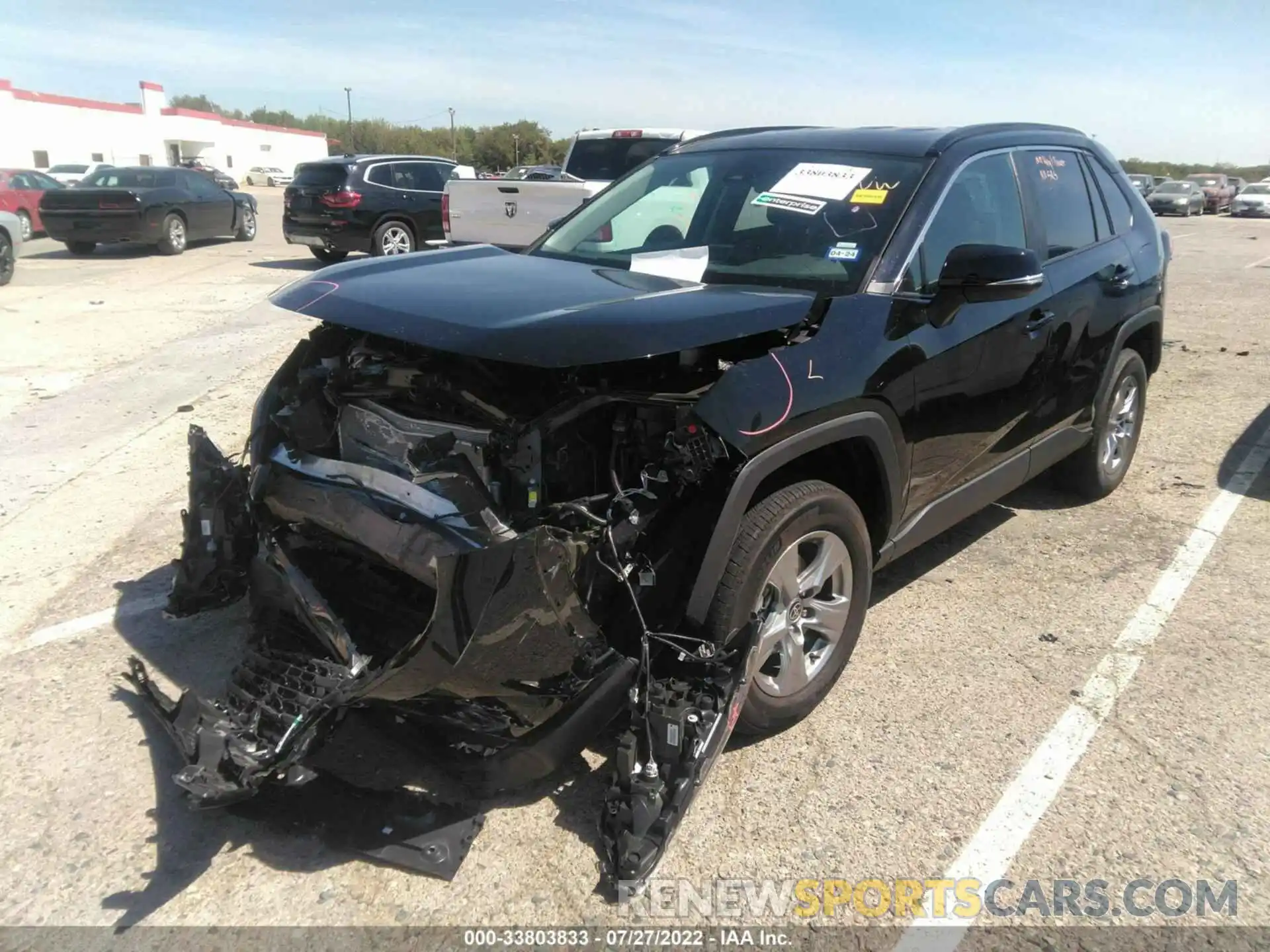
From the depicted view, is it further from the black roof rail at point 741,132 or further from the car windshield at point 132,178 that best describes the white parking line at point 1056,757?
the car windshield at point 132,178

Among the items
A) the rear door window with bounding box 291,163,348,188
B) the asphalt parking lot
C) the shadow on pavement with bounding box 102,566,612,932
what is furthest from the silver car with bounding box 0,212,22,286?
the shadow on pavement with bounding box 102,566,612,932

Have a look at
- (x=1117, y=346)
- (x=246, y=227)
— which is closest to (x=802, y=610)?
(x=1117, y=346)

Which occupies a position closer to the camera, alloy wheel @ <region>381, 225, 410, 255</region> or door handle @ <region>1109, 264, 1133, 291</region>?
door handle @ <region>1109, 264, 1133, 291</region>

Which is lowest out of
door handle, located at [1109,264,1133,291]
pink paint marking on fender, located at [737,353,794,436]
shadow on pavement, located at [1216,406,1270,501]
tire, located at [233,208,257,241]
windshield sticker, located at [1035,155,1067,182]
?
shadow on pavement, located at [1216,406,1270,501]

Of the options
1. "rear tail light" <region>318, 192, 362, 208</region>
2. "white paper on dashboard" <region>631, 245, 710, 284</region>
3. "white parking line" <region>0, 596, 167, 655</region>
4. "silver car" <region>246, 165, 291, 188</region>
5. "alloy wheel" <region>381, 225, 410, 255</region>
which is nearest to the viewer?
"white paper on dashboard" <region>631, 245, 710, 284</region>

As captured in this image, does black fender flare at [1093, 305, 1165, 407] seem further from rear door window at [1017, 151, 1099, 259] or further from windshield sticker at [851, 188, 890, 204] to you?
windshield sticker at [851, 188, 890, 204]

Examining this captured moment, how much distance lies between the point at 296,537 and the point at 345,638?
1.91 ft

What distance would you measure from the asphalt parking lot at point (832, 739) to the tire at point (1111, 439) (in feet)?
0.54

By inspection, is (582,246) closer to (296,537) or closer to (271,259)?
(296,537)

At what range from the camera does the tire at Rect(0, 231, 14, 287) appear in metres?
13.2

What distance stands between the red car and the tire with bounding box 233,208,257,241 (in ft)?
10.5

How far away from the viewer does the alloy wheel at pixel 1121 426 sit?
5094mm

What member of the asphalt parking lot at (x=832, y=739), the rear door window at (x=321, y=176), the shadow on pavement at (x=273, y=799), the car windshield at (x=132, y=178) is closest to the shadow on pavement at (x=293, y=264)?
the rear door window at (x=321, y=176)

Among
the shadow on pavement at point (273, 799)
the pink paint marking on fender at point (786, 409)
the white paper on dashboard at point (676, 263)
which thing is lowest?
the shadow on pavement at point (273, 799)
